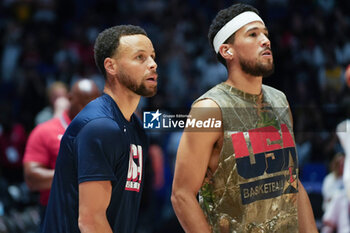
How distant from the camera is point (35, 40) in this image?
11445mm

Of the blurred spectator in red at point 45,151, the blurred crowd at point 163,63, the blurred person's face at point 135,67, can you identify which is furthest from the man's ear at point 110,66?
the blurred crowd at point 163,63

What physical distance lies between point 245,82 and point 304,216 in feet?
2.42

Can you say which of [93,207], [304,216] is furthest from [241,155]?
[93,207]

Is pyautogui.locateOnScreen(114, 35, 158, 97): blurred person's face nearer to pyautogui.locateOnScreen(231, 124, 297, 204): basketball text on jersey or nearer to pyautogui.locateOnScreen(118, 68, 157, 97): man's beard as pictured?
pyautogui.locateOnScreen(118, 68, 157, 97): man's beard

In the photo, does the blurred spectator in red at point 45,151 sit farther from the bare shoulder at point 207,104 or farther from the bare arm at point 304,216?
the bare arm at point 304,216

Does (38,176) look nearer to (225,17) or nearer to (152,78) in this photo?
(152,78)

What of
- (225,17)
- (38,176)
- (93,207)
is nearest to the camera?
(93,207)

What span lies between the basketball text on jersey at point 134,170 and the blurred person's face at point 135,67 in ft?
0.90

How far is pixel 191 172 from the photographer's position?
292 centimetres

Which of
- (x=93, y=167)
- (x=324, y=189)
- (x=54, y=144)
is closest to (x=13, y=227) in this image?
(x=54, y=144)

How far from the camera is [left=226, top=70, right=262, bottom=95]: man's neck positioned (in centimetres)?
310

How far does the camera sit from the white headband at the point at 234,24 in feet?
10.1

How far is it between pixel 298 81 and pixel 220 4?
342 cm

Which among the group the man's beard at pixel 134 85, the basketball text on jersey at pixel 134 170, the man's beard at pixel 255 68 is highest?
the man's beard at pixel 255 68
